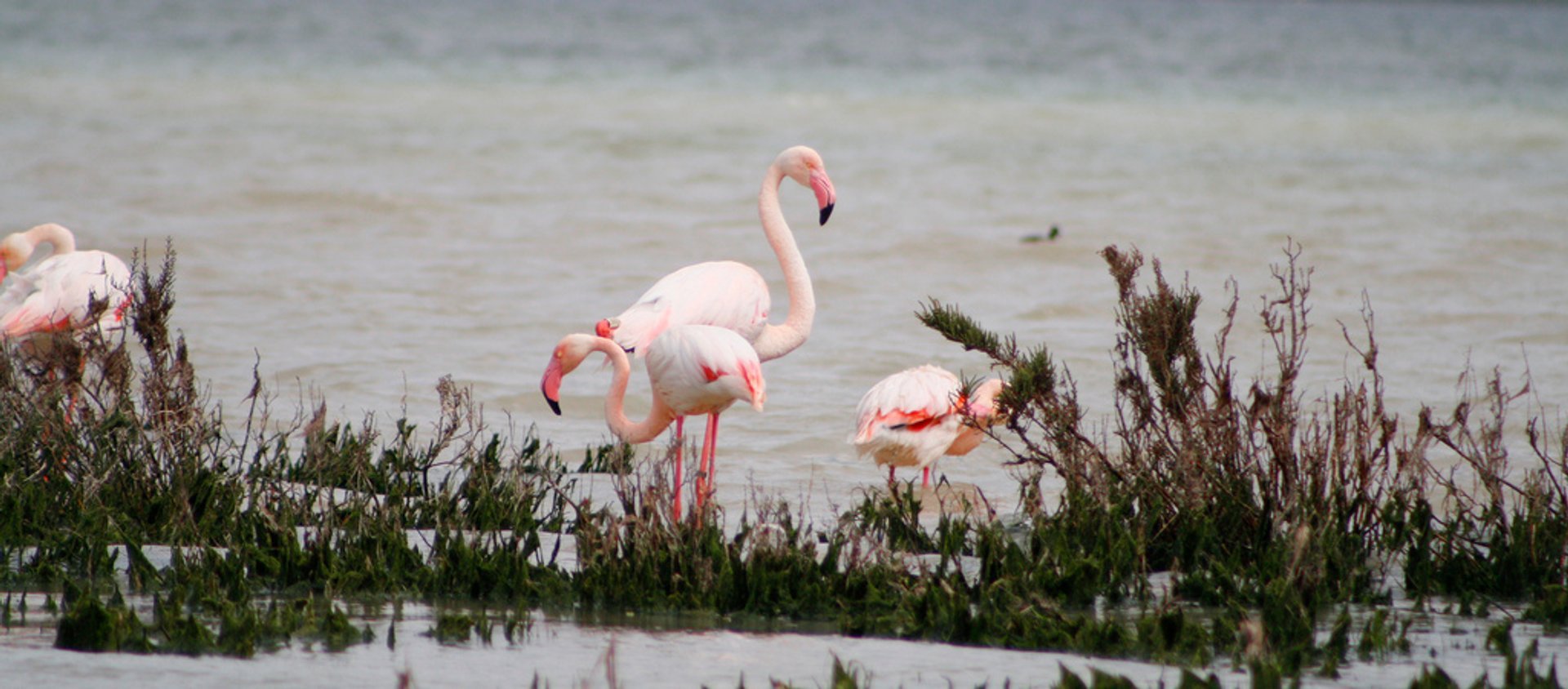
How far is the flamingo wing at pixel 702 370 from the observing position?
21.0ft

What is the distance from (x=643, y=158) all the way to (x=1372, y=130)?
13854 millimetres

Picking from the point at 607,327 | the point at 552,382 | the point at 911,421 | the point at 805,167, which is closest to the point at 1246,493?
the point at 911,421

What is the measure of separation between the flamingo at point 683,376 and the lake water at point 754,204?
51cm

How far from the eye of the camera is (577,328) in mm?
11828

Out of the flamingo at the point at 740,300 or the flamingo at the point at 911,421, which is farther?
the flamingo at the point at 740,300

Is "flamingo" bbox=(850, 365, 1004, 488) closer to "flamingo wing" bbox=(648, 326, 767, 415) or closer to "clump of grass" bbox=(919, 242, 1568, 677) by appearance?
"flamingo wing" bbox=(648, 326, 767, 415)

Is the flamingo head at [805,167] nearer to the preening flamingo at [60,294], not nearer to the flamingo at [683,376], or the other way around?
the flamingo at [683,376]

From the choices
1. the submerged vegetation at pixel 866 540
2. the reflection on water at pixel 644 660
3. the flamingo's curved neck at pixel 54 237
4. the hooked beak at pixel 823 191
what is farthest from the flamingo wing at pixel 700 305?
the flamingo's curved neck at pixel 54 237

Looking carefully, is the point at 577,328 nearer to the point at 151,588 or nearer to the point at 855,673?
the point at 151,588

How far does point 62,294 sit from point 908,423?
12.5 ft

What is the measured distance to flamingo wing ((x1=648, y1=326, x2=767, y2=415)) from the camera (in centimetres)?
639

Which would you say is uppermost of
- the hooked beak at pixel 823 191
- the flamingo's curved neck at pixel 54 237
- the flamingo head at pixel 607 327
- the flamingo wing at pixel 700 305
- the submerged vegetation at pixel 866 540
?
the hooked beak at pixel 823 191

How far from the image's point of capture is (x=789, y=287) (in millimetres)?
8102

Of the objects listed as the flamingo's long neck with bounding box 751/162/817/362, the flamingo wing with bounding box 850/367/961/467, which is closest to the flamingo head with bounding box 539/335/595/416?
the flamingo wing with bounding box 850/367/961/467
